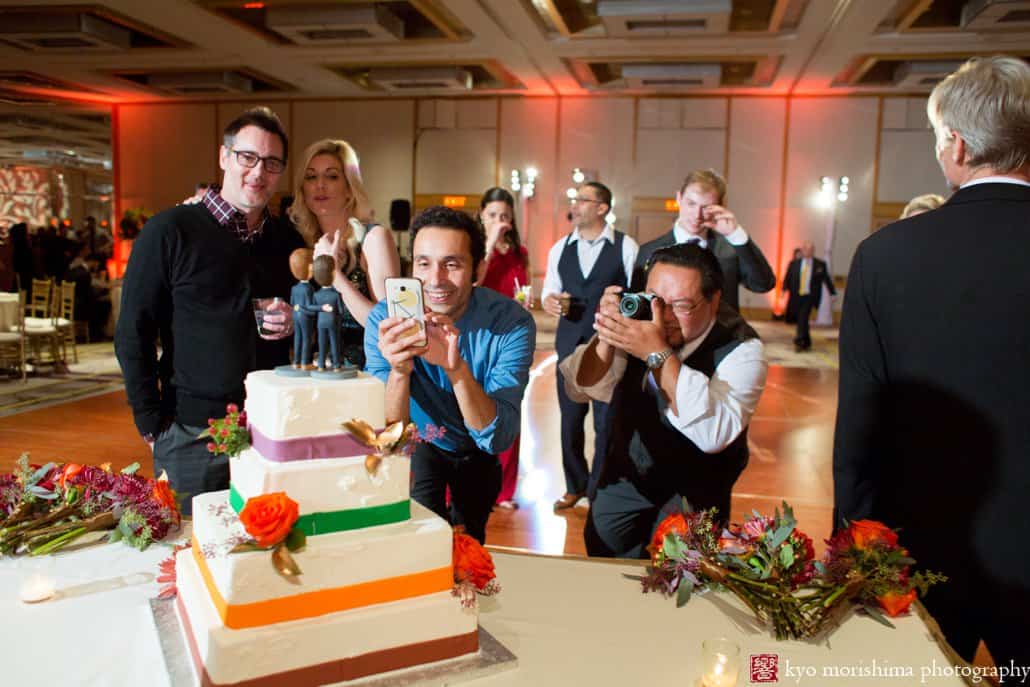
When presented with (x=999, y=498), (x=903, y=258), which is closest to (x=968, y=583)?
(x=999, y=498)

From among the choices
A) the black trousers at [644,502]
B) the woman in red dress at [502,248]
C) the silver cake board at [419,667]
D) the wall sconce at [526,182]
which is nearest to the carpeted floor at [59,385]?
the woman in red dress at [502,248]

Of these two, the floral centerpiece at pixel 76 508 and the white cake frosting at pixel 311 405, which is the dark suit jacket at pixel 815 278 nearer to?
the floral centerpiece at pixel 76 508

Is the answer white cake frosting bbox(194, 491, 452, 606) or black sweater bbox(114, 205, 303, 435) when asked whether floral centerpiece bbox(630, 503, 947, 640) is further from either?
black sweater bbox(114, 205, 303, 435)

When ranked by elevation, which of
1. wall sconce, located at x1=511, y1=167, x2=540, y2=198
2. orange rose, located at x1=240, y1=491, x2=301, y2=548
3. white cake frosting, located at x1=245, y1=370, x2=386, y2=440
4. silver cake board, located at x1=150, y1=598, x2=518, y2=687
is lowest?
silver cake board, located at x1=150, y1=598, x2=518, y2=687

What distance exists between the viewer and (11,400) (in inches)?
259

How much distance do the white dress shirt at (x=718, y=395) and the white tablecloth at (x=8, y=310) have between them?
7.07 metres

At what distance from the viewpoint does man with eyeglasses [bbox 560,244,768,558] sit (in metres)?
1.87

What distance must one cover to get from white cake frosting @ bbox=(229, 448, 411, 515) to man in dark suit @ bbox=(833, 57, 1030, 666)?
38.1 inches

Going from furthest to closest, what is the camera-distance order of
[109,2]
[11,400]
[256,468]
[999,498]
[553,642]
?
1. [109,2]
2. [11,400]
3. [999,498]
4. [553,642]
5. [256,468]

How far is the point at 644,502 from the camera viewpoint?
6.82 feet

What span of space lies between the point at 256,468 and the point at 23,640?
0.47 meters

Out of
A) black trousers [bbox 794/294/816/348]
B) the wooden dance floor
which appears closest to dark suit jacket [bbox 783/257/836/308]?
black trousers [bbox 794/294/816/348]

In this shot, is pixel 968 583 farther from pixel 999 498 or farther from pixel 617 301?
pixel 617 301

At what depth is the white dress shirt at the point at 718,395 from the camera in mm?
1862
